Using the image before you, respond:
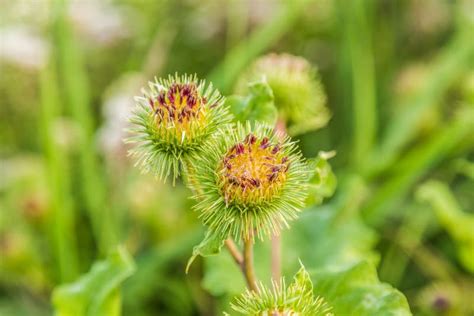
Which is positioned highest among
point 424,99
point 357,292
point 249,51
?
point 249,51

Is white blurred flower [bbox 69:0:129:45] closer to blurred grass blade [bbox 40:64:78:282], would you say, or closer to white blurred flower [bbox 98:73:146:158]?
white blurred flower [bbox 98:73:146:158]

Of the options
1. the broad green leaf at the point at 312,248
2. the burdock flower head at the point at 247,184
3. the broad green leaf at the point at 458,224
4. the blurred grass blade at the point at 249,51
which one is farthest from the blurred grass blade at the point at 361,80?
the burdock flower head at the point at 247,184

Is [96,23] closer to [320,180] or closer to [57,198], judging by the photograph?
[57,198]

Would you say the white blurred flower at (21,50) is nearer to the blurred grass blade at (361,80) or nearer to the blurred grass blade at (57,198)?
the blurred grass blade at (57,198)

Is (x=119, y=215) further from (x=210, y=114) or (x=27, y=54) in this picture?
(x=210, y=114)

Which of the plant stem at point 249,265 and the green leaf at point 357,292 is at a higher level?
the plant stem at point 249,265

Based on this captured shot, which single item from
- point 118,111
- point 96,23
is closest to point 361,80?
point 118,111

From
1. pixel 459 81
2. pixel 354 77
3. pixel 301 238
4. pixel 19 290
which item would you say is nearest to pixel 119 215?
pixel 19 290

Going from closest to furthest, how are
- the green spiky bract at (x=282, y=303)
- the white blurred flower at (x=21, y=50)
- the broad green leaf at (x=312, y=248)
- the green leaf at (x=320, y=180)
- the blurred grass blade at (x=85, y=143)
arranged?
the green spiky bract at (x=282, y=303) → the green leaf at (x=320, y=180) → the broad green leaf at (x=312, y=248) → the blurred grass blade at (x=85, y=143) → the white blurred flower at (x=21, y=50)
